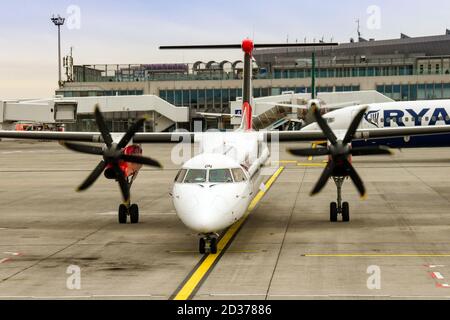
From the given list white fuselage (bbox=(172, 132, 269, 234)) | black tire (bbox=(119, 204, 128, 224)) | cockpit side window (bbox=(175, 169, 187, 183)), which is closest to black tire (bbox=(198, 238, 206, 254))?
white fuselage (bbox=(172, 132, 269, 234))

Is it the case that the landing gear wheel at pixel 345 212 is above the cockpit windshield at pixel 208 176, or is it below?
below

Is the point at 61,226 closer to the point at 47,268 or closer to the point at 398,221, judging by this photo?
the point at 47,268

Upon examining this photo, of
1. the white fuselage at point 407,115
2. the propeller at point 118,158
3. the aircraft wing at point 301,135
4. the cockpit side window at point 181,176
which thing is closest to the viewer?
the cockpit side window at point 181,176

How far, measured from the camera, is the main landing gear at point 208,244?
836 inches

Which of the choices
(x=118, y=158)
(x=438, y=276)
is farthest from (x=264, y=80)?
(x=438, y=276)

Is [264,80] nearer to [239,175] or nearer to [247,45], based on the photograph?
[247,45]

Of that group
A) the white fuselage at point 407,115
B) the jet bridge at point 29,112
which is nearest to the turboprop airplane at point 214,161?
the white fuselage at point 407,115

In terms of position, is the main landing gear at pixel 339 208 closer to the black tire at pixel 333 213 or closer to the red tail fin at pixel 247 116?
the black tire at pixel 333 213

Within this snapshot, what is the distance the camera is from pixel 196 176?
21828 millimetres

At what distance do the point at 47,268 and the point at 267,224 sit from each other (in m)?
9.77

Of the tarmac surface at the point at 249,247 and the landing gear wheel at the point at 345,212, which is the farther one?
the landing gear wheel at the point at 345,212

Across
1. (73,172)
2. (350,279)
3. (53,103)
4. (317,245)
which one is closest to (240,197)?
(317,245)

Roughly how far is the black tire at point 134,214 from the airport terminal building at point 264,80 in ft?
245

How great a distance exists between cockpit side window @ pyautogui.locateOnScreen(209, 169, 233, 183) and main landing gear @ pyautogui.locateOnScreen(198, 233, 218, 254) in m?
1.63
